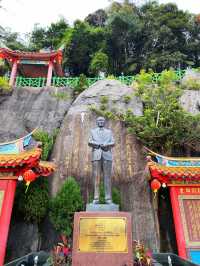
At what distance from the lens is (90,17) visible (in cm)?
2730

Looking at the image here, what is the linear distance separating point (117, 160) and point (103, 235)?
5.54 metres

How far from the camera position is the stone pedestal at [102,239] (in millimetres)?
5246

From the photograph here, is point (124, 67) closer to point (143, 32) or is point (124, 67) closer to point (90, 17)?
point (143, 32)

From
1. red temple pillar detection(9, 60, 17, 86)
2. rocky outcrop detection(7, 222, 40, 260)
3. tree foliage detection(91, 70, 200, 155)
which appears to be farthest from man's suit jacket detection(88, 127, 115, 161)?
red temple pillar detection(9, 60, 17, 86)

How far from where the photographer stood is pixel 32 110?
1441 cm

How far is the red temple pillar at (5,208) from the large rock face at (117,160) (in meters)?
1.98

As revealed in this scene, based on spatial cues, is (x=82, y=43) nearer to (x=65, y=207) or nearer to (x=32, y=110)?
(x=32, y=110)

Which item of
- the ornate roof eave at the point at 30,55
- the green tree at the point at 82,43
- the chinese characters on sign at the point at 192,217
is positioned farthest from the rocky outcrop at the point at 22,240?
the green tree at the point at 82,43

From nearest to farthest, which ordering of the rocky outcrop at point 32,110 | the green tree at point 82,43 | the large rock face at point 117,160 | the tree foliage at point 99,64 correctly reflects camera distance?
1. the large rock face at point 117,160
2. the rocky outcrop at point 32,110
3. the tree foliage at point 99,64
4. the green tree at point 82,43

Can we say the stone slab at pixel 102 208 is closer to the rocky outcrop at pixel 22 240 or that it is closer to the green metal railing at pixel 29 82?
the rocky outcrop at pixel 22 240

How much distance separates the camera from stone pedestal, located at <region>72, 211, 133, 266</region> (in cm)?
525

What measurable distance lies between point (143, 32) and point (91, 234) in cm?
2114

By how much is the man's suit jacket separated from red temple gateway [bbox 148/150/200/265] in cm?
283

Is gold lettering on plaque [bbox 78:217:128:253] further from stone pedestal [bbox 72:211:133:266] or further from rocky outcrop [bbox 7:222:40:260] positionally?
rocky outcrop [bbox 7:222:40:260]
